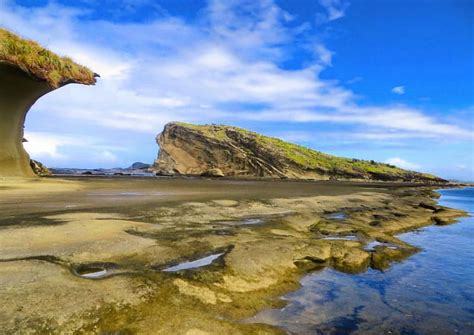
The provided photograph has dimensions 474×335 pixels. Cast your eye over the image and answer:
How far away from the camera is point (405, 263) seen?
1438cm

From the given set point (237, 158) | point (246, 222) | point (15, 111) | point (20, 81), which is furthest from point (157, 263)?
point (237, 158)

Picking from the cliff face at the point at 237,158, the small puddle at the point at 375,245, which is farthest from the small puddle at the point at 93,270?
the cliff face at the point at 237,158

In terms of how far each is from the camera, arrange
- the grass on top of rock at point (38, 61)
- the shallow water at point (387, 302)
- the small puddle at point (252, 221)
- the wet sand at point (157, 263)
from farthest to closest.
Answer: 1. the grass on top of rock at point (38, 61)
2. the small puddle at point (252, 221)
3. the shallow water at point (387, 302)
4. the wet sand at point (157, 263)

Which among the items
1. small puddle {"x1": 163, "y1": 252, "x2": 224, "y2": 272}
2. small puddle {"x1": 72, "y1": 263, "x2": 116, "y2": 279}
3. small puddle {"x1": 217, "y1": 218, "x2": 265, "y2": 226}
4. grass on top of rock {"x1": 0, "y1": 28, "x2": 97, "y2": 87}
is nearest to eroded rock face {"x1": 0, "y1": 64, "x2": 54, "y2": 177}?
grass on top of rock {"x1": 0, "y1": 28, "x2": 97, "y2": 87}

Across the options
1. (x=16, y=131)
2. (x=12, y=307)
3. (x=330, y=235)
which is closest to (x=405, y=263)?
(x=330, y=235)

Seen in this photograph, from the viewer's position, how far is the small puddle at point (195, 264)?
10.2 m

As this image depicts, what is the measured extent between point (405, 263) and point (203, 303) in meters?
9.41

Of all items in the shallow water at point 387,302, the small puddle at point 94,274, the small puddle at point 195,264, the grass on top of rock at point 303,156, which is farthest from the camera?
the grass on top of rock at point 303,156

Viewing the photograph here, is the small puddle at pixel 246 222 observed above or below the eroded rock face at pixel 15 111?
below

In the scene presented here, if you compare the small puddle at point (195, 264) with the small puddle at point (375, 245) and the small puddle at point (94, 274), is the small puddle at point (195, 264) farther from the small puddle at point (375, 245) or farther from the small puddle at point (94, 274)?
the small puddle at point (375, 245)

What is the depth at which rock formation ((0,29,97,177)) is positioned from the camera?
112ft

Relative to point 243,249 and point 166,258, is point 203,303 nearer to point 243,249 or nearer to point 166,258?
point 166,258

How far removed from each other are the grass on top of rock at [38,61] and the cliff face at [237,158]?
7348cm

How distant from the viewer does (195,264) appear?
1079 cm
